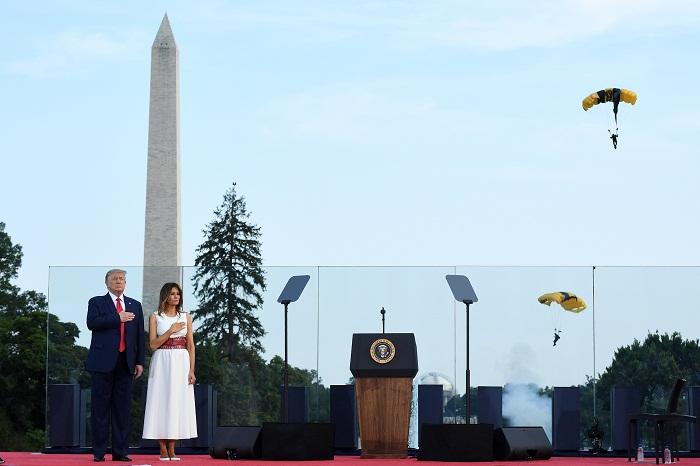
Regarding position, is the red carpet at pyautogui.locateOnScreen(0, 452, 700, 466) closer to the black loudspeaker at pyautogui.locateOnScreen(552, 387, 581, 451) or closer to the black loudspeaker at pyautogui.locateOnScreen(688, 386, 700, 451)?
the black loudspeaker at pyautogui.locateOnScreen(688, 386, 700, 451)

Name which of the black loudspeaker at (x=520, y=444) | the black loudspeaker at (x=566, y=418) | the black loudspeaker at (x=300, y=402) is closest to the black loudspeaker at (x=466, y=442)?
the black loudspeaker at (x=520, y=444)

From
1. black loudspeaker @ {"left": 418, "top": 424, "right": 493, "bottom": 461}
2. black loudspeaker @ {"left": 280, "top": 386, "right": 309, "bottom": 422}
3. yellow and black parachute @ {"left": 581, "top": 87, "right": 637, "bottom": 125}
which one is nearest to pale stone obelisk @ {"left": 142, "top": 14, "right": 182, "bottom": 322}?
yellow and black parachute @ {"left": 581, "top": 87, "right": 637, "bottom": 125}

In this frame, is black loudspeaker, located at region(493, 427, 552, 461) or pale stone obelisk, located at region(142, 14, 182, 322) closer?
black loudspeaker, located at region(493, 427, 552, 461)

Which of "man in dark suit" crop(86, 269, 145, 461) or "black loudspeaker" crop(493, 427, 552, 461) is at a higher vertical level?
"man in dark suit" crop(86, 269, 145, 461)

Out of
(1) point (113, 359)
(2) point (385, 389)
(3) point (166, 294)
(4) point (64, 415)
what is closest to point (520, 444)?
(2) point (385, 389)

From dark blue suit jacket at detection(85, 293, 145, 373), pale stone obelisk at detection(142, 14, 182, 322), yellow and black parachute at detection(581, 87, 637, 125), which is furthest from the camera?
pale stone obelisk at detection(142, 14, 182, 322)

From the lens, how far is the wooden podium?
13.2 meters

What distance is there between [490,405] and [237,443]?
3245 millimetres

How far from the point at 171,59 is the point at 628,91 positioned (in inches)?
670

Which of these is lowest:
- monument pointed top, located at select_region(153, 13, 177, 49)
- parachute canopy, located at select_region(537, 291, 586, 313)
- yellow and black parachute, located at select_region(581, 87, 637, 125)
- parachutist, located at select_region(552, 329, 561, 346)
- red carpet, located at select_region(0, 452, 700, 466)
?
red carpet, located at select_region(0, 452, 700, 466)

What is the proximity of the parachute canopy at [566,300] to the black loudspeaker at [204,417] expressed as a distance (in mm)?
3658

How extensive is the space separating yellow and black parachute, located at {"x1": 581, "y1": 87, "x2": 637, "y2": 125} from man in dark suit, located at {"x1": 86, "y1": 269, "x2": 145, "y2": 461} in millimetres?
7802

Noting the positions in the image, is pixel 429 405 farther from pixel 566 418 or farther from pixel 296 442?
pixel 296 442

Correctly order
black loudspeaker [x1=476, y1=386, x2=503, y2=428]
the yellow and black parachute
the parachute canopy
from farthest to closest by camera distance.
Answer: the yellow and black parachute → the parachute canopy → black loudspeaker [x1=476, y1=386, x2=503, y2=428]
